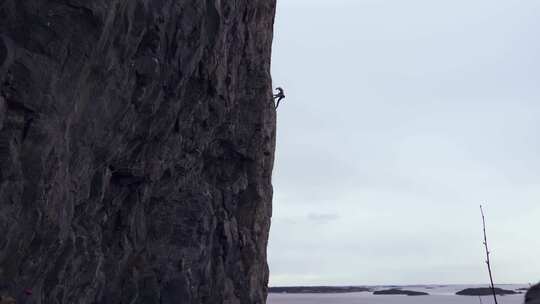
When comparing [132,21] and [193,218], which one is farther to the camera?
[193,218]

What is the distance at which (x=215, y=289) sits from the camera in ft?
98.4

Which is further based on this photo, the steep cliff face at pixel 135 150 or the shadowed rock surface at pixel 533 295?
the shadowed rock surface at pixel 533 295

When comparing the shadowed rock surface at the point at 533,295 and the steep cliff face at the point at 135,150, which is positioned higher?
the steep cliff face at the point at 135,150

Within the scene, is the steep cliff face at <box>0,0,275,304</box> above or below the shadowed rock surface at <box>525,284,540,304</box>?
above

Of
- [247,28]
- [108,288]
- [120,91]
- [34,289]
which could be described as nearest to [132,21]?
[120,91]

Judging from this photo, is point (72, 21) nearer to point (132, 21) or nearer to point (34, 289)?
point (132, 21)

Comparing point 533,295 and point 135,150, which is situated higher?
point 135,150

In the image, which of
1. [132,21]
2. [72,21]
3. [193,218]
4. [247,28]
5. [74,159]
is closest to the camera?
[72,21]

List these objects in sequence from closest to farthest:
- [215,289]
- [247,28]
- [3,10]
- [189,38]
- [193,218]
A: [3,10] < [189,38] < [193,218] < [215,289] < [247,28]

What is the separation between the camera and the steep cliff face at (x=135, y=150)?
51.6 feet

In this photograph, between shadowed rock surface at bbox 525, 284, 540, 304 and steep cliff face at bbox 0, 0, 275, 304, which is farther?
shadowed rock surface at bbox 525, 284, 540, 304

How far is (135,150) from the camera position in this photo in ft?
75.3

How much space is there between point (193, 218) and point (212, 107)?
15.8 ft

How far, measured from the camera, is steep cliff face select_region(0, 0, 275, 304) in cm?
1573
